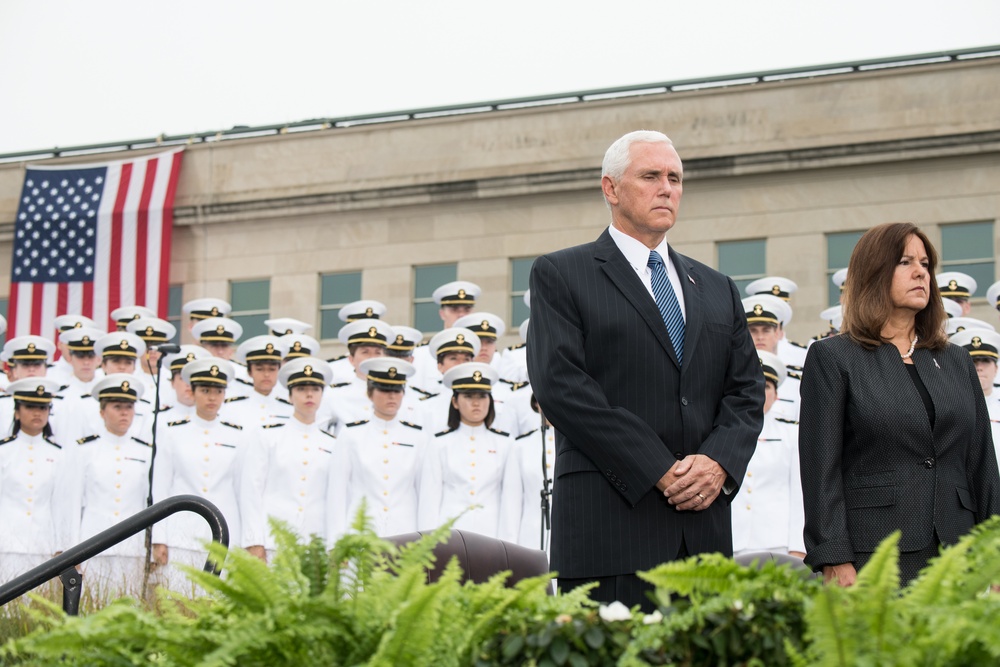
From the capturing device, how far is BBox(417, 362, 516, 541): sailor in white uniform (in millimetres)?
11328

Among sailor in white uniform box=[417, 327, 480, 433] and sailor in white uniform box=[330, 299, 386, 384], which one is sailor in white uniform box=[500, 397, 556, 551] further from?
sailor in white uniform box=[330, 299, 386, 384]

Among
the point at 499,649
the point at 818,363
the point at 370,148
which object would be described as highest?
the point at 370,148

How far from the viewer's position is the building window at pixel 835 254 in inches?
979

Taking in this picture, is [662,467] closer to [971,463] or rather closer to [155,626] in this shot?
[971,463]

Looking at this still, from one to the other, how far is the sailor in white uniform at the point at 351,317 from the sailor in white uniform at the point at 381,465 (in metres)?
2.10

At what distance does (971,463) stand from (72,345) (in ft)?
39.3

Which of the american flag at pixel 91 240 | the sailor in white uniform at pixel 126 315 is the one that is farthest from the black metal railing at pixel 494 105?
the sailor in white uniform at pixel 126 315

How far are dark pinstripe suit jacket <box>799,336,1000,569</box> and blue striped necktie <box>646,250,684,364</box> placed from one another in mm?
444

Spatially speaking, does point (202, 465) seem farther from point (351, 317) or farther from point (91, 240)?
point (91, 240)

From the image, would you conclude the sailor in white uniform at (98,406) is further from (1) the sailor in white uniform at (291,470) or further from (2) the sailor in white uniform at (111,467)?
(1) the sailor in white uniform at (291,470)

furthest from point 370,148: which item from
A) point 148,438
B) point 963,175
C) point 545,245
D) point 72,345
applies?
point 148,438

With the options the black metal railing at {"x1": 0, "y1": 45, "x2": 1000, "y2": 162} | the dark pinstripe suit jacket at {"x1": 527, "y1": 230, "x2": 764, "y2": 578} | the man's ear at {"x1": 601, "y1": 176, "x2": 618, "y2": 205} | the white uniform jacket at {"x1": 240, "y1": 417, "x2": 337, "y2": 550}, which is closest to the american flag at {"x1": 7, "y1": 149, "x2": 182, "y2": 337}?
the black metal railing at {"x1": 0, "y1": 45, "x2": 1000, "y2": 162}

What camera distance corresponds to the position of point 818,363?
4.48m

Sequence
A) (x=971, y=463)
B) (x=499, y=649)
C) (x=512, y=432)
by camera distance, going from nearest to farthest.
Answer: (x=499, y=649)
(x=971, y=463)
(x=512, y=432)
